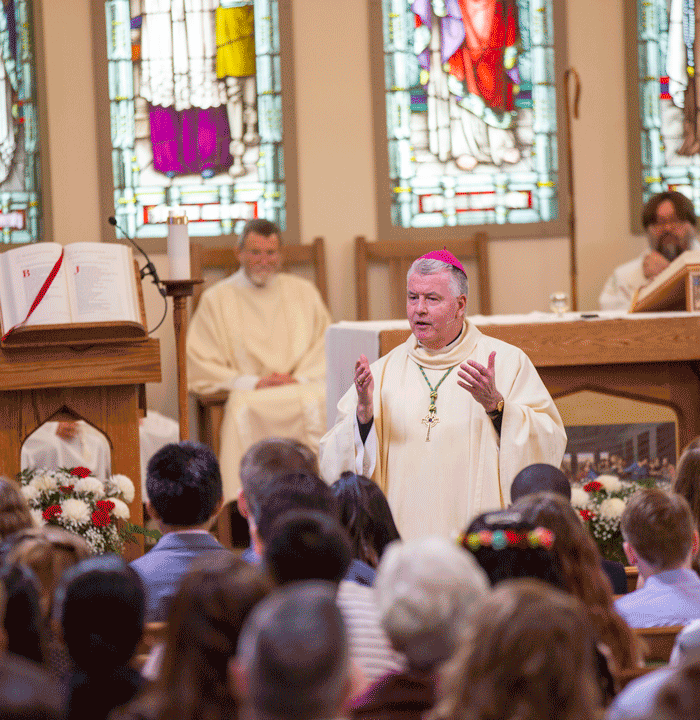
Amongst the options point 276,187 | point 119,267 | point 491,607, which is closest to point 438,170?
point 276,187

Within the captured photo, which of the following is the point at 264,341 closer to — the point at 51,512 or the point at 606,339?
the point at 606,339

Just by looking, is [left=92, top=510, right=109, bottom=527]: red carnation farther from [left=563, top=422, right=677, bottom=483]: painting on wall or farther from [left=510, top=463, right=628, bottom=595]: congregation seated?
[left=563, top=422, right=677, bottom=483]: painting on wall

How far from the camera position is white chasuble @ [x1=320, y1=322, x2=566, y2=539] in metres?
3.95

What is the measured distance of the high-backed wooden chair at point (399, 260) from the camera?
26.7 feet

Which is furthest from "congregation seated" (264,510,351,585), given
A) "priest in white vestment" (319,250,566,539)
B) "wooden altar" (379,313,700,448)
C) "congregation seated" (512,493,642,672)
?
"wooden altar" (379,313,700,448)

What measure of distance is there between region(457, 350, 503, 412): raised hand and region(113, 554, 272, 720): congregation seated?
1.91 metres

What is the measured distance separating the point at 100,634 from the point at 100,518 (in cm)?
224

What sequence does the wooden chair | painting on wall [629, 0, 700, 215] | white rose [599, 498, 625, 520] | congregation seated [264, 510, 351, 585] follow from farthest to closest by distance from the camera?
1. painting on wall [629, 0, 700, 215]
2. white rose [599, 498, 625, 520]
3. the wooden chair
4. congregation seated [264, 510, 351, 585]

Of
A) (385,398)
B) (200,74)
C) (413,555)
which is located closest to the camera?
(413,555)

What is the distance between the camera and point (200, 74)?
833cm

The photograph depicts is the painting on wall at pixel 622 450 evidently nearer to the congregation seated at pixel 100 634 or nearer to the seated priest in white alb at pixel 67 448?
the seated priest in white alb at pixel 67 448

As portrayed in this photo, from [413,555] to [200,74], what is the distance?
23.3 feet

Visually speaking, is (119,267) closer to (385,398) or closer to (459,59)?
(385,398)

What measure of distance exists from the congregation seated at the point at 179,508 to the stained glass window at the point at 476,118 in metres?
5.78
